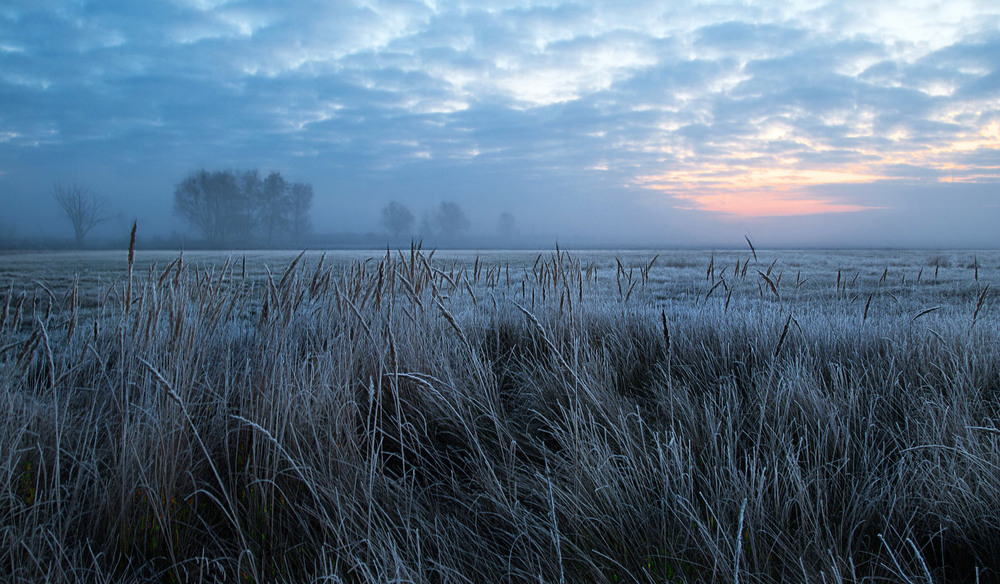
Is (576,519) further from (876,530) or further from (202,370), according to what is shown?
(202,370)

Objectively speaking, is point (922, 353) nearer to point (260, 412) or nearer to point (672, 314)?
point (672, 314)

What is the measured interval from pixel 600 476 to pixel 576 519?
0.23 m

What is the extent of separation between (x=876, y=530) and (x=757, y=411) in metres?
0.69

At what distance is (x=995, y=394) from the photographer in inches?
91.3

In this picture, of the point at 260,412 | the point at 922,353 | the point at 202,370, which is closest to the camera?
the point at 260,412

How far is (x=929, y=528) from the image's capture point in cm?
143

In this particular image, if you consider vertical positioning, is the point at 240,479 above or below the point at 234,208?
below

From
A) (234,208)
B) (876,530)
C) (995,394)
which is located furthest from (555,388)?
(234,208)

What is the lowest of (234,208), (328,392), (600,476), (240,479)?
(240,479)

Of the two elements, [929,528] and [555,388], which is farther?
[555,388]

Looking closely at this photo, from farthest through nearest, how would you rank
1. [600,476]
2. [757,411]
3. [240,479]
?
[757,411] < [240,479] < [600,476]

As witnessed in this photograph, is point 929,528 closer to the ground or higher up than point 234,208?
closer to the ground

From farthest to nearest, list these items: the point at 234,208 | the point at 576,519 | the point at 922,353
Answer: the point at 234,208
the point at 922,353
the point at 576,519

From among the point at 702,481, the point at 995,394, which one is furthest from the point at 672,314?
the point at 702,481
